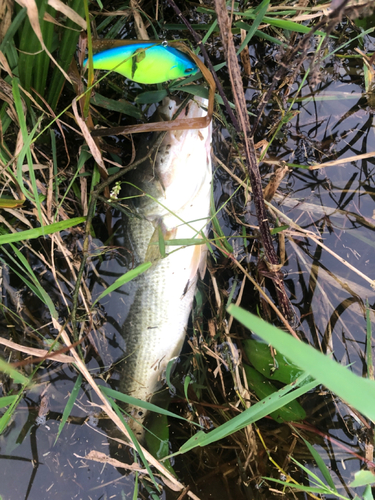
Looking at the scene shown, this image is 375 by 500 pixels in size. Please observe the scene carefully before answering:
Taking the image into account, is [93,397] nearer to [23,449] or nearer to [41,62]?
[23,449]

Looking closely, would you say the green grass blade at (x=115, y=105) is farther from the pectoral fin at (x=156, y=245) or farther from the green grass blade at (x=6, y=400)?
the green grass blade at (x=6, y=400)

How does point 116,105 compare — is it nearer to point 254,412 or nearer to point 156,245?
point 156,245

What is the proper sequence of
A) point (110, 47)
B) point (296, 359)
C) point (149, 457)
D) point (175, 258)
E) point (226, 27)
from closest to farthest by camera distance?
point (296, 359), point (226, 27), point (110, 47), point (149, 457), point (175, 258)

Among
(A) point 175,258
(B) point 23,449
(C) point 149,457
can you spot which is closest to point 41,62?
(A) point 175,258

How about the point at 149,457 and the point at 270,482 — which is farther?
the point at 270,482

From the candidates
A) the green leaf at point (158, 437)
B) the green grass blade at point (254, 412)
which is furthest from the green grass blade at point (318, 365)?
the green leaf at point (158, 437)

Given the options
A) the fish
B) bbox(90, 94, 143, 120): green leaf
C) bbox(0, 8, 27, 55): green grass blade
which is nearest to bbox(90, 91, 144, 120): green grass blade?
bbox(90, 94, 143, 120): green leaf

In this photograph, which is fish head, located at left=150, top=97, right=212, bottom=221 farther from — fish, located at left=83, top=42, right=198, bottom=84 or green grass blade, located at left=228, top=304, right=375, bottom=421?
green grass blade, located at left=228, top=304, right=375, bottom=421
